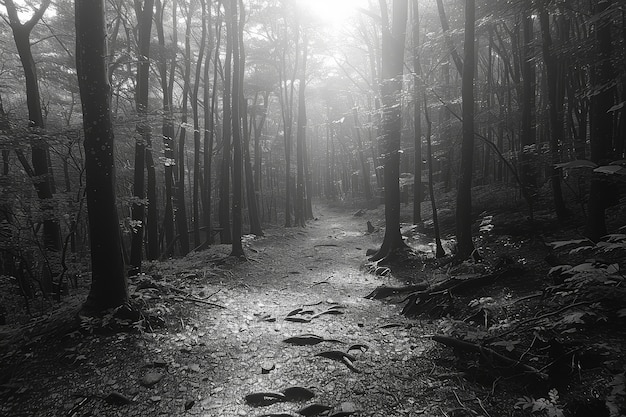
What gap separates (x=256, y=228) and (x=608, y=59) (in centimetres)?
1400

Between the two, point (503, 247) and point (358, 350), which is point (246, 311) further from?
point (503, 247)

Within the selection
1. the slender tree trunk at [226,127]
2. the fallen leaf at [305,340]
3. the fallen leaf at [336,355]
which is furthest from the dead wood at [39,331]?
the slender tree trunk at [226,127]

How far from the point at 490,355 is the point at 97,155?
19.7 feet

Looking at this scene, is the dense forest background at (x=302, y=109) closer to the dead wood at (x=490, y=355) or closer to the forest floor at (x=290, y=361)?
the forest floor at (x=290, y=361)

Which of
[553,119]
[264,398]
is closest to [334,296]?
[264,398]

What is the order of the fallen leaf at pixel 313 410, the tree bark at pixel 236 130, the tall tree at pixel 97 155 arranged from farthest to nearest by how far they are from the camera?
the tree bark at pixel 236 130 < the tall tree at pixel 97 155 < the fallen leaf at pixel 313 410

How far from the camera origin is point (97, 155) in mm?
5125

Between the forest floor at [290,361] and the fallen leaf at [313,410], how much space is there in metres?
0.01

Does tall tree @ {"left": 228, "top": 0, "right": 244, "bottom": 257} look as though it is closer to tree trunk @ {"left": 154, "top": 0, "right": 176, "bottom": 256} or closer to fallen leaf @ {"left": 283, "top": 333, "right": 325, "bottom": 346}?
tree trunk @ {"left": 154, "top": 0, "right": 176, "bottom": 256}

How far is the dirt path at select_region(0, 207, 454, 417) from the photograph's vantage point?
3432mm

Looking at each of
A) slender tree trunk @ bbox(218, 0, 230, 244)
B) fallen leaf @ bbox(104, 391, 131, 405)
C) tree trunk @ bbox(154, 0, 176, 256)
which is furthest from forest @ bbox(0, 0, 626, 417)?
slender tree trunk @ bbox(218, 0, 230, 244)

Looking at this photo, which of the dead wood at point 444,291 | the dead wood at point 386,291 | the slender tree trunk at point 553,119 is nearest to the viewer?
the dead wood at point 444,291

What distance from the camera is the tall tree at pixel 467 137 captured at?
7.68 m

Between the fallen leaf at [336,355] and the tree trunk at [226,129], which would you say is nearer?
the fallen leaf at [336,355]
